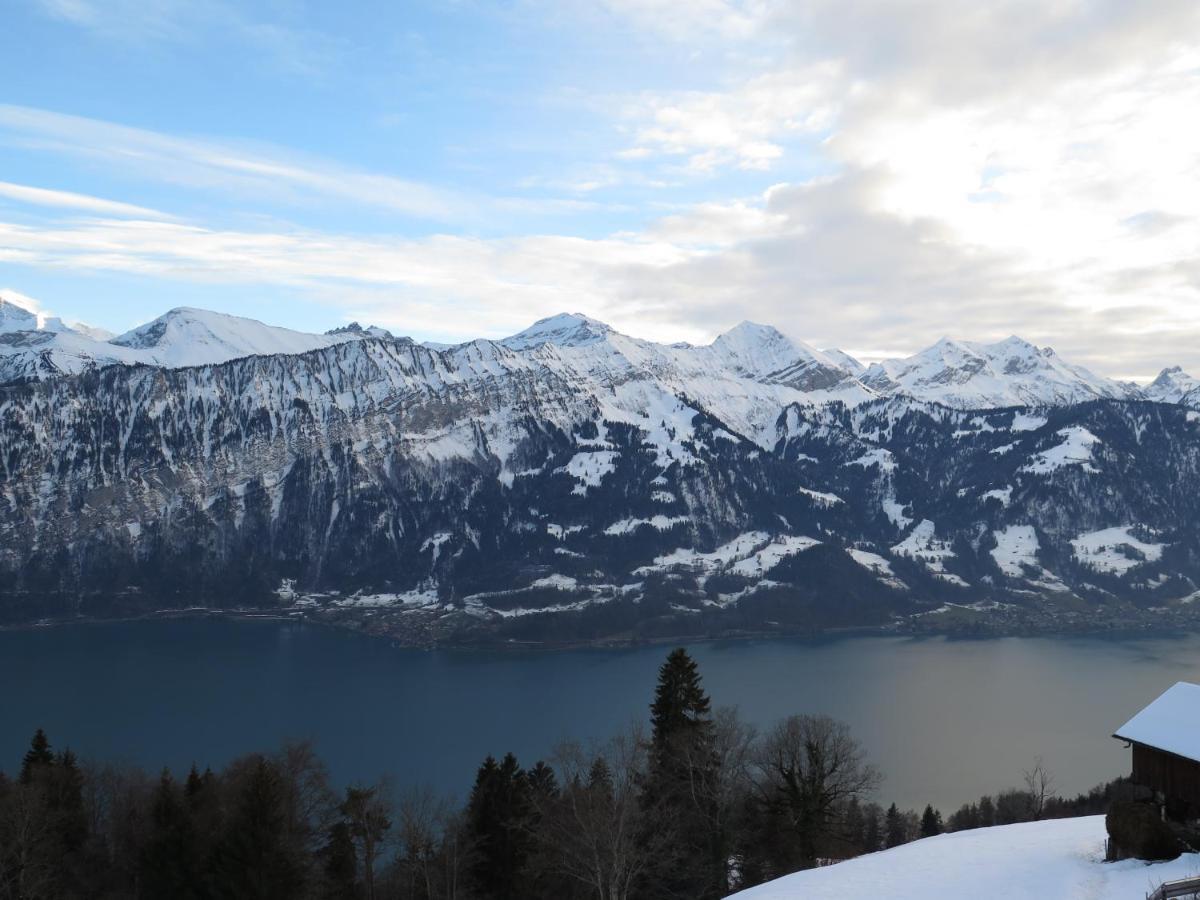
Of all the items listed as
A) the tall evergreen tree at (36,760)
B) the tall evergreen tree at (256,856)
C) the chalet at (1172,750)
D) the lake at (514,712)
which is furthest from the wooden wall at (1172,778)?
the lake at (514,712)

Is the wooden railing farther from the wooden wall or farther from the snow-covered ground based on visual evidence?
the wooden wall

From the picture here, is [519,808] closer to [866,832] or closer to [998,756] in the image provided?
[866,832]

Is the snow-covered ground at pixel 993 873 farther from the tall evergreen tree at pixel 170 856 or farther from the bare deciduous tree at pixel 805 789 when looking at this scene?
the tall evergreen tree at pixel 170 856

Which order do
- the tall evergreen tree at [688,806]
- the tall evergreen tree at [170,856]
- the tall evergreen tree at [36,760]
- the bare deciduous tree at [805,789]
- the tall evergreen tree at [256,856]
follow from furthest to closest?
the tall evergreen tree at [36,760], the bare deciduous tree at [805,789], the tall evergreen tree at [688,806], the tall evergreen tree at [170,856], the tall evergreen tree at [256,856]

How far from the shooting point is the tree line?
40594 millimetres

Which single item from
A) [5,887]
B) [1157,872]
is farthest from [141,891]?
[1157,872]

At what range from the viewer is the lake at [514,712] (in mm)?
126500

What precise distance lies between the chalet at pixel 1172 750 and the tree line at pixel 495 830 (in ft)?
48.6

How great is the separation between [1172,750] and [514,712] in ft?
433

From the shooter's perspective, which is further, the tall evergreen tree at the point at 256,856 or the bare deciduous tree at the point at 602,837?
the tall evergreen tree at the point at 256,856

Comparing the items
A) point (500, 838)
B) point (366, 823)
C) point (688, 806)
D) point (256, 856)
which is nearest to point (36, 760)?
point (366, 823)

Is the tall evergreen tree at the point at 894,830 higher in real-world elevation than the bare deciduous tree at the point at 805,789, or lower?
lower

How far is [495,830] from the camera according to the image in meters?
50.4

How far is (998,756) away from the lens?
131750 mm
